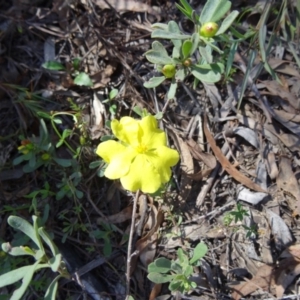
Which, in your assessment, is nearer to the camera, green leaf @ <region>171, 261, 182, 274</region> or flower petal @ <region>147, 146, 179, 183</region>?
flower petal @ <region>147, 146, 179, 183</region>

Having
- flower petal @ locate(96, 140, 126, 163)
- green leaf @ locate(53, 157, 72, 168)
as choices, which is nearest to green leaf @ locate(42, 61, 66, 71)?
green leaf @ locate(53, 157, 72, 168)

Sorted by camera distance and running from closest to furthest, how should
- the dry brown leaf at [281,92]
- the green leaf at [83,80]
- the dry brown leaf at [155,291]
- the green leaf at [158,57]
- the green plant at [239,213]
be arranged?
the green leaf at [158,57] → the green plant at [239,213] → the dry brown leaf at [155,291] → the dry brown leaf at [281,92] → the green leaf at [83,80]

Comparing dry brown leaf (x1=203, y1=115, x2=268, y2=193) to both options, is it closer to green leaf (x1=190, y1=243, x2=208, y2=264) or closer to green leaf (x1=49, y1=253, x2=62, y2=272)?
green leaf (x1=190, y1=243, x2=208, y2=264)

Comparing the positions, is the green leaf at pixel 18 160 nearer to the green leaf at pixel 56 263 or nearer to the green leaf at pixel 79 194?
the green leaf at pixel 79 194

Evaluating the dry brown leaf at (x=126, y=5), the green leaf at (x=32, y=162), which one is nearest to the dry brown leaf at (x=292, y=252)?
the green leaf at (x=32, y=162)

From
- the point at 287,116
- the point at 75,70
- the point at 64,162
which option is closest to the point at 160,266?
the point at 64,162

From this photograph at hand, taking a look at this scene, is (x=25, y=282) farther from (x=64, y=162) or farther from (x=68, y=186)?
(x=64, y=162)

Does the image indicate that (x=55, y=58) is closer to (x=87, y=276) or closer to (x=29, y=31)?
(x=29, y=31)
